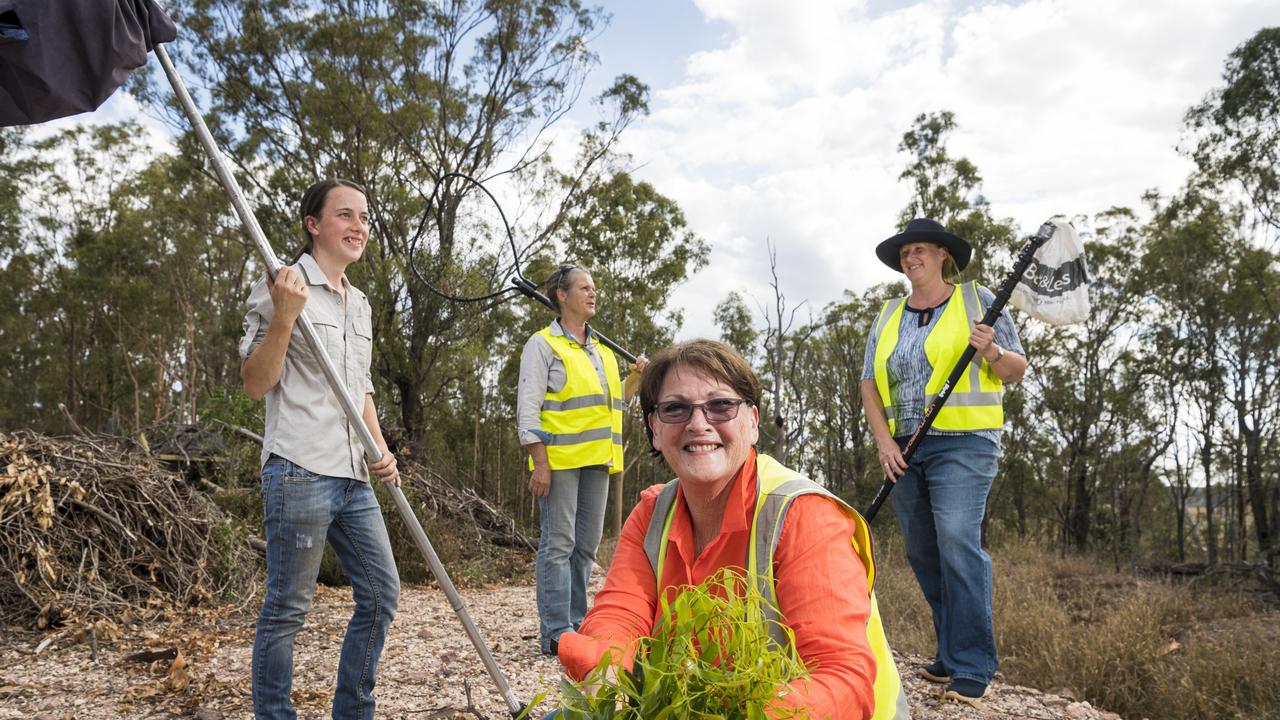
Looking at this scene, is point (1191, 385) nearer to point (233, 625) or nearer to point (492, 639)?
point (492, 639)

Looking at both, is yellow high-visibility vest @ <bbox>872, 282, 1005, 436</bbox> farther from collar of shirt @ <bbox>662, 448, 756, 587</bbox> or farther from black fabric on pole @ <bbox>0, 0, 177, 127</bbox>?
black fabric on pole @ <bbox>0, 0, 177, 127</bbox>

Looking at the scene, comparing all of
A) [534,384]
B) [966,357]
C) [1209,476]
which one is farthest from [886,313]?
[1209,476]

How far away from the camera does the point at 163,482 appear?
5.95 metres

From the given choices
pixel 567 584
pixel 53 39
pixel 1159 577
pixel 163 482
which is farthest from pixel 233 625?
pixel 1159 577

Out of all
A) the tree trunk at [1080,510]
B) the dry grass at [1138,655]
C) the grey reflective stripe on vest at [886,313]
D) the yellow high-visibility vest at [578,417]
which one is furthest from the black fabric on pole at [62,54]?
the tree trunk at [1080,510]

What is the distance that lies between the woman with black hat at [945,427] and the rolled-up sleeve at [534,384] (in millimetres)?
1729

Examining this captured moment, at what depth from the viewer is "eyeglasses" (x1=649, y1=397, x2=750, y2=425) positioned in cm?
172

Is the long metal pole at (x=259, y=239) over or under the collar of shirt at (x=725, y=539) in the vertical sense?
over

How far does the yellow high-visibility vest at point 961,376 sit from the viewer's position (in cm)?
365

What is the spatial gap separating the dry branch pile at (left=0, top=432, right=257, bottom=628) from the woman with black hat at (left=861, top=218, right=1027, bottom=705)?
15.0 ft

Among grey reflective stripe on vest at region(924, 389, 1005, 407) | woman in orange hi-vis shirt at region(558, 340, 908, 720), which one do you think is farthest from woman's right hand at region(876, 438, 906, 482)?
woman in orange hi-vis shirt at region(558, 340, 908, 720)

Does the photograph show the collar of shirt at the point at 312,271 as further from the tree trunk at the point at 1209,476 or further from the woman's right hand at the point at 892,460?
the tree trunk at the point at 1209,476

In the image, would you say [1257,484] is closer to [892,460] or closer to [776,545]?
[892,460]

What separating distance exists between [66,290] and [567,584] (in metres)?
28.9
